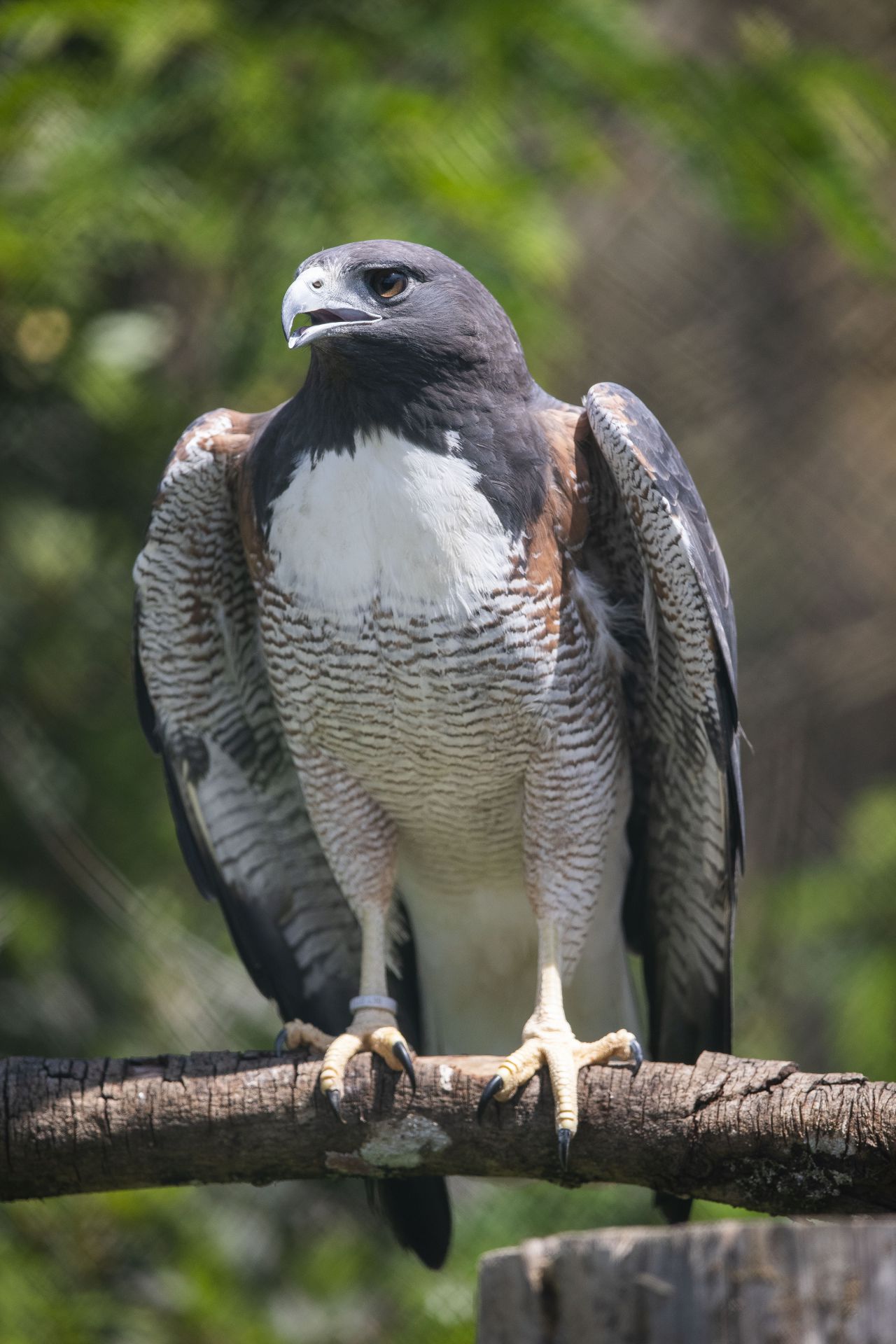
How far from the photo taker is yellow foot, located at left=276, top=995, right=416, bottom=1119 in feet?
11.3

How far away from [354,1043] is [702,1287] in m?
1.66

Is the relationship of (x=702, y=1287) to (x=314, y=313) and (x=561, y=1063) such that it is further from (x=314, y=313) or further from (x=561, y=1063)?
(x=314, y=313)

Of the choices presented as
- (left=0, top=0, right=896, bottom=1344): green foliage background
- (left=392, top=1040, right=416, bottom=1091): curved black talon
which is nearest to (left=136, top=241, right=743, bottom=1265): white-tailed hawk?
(left=392, top=1040, right=416, bottom=1091): curved black talon

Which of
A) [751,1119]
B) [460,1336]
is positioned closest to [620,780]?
[751,1119]

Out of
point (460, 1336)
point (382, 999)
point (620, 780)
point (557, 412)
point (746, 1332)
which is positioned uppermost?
point (557, 412)

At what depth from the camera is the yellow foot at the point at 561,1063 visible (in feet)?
11.0

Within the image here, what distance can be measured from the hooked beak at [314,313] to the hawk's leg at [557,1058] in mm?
1722

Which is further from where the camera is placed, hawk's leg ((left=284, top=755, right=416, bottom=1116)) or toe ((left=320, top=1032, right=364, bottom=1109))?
hawk's leg ((left=284, top=755, right=416, bottom=1116))

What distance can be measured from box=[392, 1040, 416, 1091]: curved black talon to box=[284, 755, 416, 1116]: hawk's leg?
251 mm

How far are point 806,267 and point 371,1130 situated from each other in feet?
22.7

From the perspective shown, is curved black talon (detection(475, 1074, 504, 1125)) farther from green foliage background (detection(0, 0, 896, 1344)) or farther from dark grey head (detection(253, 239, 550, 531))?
green foliage background (detection(0, 0, 896, 1344))

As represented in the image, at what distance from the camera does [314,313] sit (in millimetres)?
3543

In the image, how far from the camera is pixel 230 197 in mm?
5582

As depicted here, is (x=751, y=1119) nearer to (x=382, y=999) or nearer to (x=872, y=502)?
(x=382, y=999)
